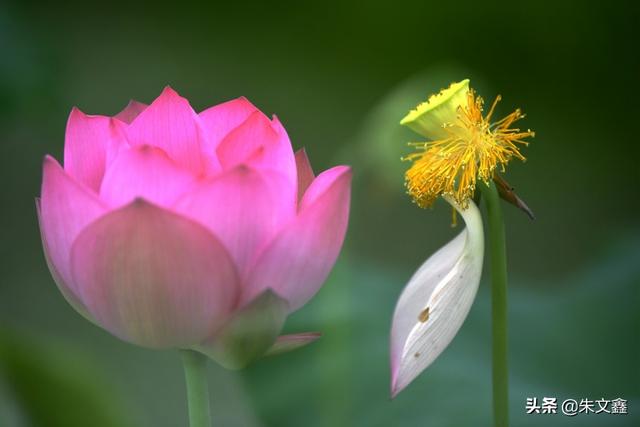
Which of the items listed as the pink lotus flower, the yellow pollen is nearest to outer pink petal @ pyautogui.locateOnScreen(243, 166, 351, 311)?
the pink lotus flower

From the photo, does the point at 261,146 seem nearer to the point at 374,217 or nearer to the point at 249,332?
the point at 249,332

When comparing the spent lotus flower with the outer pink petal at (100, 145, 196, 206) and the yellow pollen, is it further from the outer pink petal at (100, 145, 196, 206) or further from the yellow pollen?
the outer pink petal at (100, 145, 196, 206)

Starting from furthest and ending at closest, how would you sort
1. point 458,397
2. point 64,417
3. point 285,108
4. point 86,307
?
point 285,108, point 458,397, point 64,417, point 86,307

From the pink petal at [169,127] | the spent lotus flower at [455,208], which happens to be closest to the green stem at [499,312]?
the spent lotus flower at [455,208]

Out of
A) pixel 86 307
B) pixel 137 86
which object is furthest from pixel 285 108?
pixel 86 307

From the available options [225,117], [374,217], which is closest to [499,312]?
[225,117]

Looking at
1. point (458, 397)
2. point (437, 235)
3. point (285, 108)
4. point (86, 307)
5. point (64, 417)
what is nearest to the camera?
point (86, 307)

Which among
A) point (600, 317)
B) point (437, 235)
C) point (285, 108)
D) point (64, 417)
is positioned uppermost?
point (285, 108)

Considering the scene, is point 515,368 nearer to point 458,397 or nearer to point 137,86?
point 458,397
